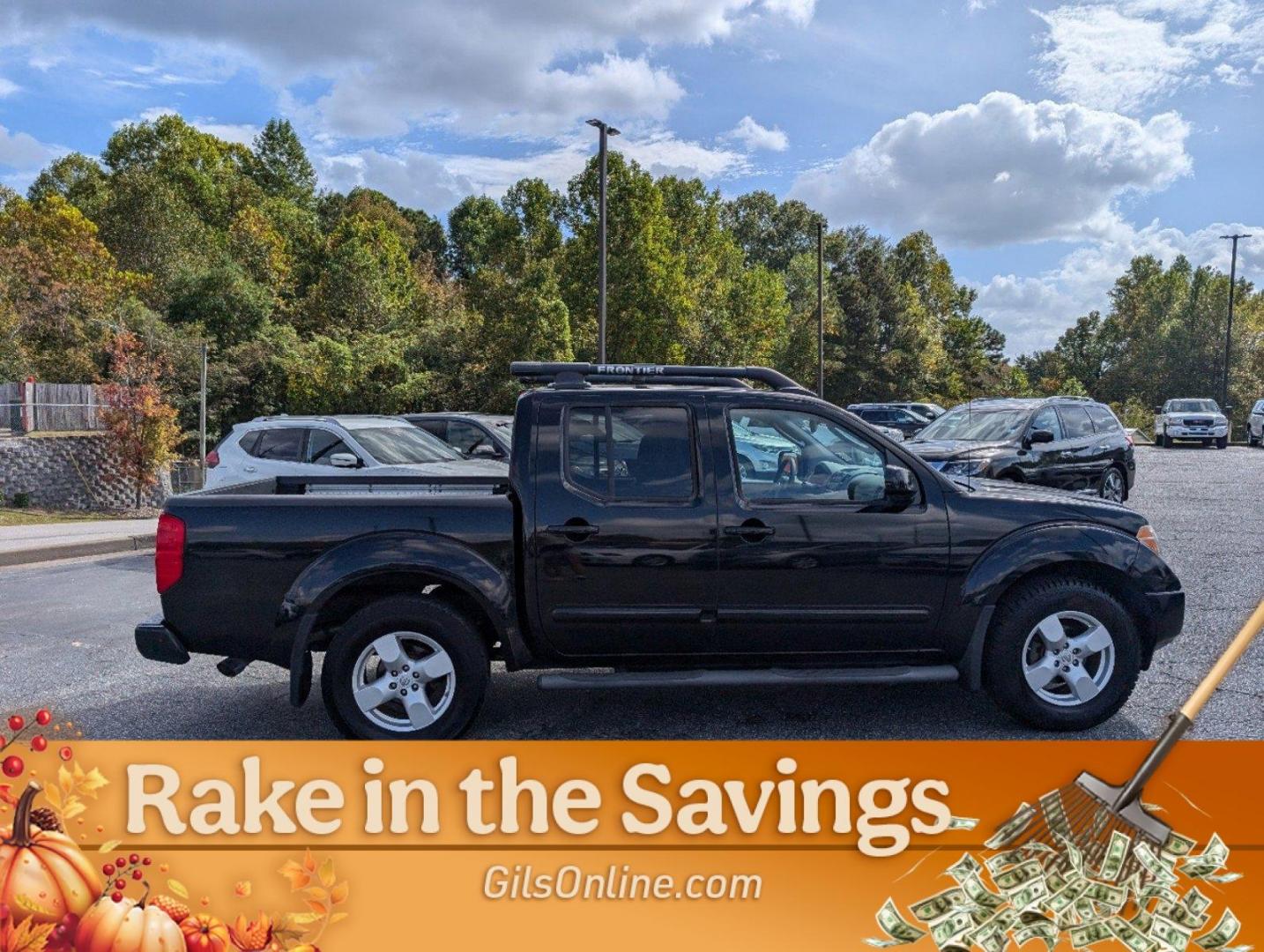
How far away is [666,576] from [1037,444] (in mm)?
9520

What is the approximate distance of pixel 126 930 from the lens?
Answer: 3.02 m

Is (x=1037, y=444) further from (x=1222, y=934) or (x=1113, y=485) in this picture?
(x=1222, y=934)

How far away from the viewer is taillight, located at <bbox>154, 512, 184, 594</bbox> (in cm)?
471

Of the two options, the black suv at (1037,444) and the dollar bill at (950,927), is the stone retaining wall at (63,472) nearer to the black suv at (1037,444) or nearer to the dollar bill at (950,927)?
the black suv at (1037,444)

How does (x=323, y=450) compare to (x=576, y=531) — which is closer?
(x=576, y=531)

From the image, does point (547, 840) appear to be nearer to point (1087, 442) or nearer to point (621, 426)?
point (621, 426)

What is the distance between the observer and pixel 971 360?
65062mm

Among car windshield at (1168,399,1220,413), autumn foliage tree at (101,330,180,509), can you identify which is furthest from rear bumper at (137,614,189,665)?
car windshield at (1168,399,1220,413)

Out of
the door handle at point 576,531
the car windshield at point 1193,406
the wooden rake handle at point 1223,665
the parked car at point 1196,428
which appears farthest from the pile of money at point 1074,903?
the car windshield at point 1193,406

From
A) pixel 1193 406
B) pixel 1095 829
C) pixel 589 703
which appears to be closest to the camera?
pixel 1095 829

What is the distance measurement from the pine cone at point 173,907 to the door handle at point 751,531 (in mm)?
2676

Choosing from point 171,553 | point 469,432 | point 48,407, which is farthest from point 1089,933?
point 48,407

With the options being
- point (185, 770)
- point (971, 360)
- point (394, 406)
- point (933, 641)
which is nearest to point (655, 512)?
point (933, 641)

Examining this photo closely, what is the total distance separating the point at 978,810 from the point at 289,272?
57.3 m
